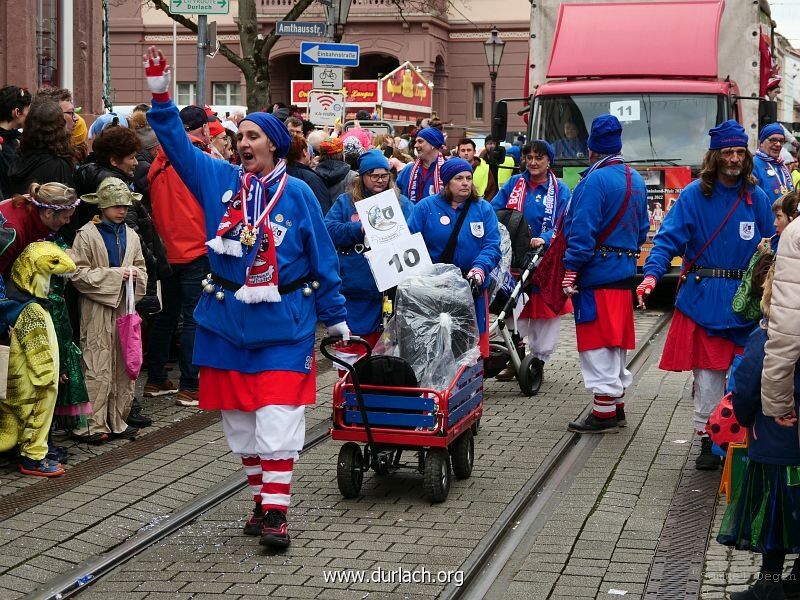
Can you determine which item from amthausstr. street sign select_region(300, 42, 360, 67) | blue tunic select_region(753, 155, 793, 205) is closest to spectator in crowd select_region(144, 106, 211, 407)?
blue tunic select_region(753, 155, 793, 205)

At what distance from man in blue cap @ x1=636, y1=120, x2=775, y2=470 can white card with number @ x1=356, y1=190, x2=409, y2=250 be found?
5.12 feet

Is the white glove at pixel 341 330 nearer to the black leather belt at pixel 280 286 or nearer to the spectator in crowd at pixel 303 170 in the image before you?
the black leather belt at pixel 280 286

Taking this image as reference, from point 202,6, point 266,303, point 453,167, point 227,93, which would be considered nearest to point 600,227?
point 453,167

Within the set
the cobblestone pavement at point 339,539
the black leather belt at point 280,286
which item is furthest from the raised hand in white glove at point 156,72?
the cobblestone pavement at point 339,539

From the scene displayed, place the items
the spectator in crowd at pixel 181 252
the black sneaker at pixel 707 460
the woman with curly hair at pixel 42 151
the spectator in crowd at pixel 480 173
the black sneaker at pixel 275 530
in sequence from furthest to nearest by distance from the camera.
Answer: the spectator in crowd at pixel 480 173 → the spectator in crowd at pixel 181 252 → the woman with curly hair at pixel 42 151 → the black sneaker at pixel 707 460 → the black sneaker at pixel 275 530

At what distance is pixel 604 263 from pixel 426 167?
235 centimetres

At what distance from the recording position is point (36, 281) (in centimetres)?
797

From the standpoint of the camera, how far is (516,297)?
33.4 ft

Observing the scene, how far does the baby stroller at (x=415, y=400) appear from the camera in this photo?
23.9 feet

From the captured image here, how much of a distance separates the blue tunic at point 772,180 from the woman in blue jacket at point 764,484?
764cm

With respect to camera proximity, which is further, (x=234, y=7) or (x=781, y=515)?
(x=234, y=7)

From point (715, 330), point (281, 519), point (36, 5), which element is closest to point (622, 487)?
point (715, 330)

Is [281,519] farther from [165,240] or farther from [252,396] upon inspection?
[165,240]

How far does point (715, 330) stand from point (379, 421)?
2127mm
